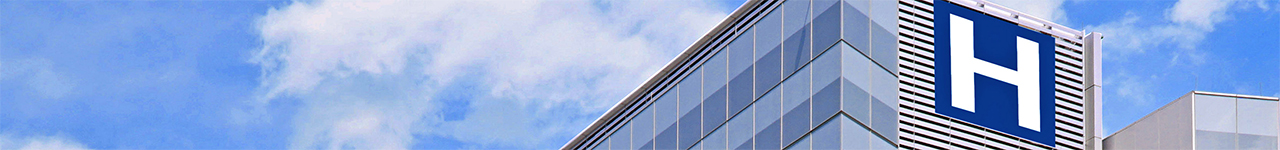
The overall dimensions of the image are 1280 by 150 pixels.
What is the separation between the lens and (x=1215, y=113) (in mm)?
56844

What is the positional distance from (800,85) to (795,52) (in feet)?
4.00

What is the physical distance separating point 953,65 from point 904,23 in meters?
1.81

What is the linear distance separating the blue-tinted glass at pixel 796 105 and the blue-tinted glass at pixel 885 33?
202 cm

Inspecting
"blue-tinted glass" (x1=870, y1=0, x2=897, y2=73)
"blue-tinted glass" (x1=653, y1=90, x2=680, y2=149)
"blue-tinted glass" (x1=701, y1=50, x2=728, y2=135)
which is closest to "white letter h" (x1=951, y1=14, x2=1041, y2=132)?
"blue-tinted glass" (x1=870, y1=0, x2=897, y2=73)

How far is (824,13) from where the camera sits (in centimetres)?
5538

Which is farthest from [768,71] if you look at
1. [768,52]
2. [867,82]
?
[867,82]

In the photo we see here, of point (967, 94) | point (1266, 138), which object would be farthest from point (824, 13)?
point (1266, 138)

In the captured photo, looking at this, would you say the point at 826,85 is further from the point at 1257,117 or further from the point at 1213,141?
the point at 1257,117

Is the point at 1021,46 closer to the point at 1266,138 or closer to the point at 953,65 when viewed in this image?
the point at 953,65

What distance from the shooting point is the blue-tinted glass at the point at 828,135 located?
52594 millimetres

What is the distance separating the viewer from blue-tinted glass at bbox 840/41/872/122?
53.2 metres

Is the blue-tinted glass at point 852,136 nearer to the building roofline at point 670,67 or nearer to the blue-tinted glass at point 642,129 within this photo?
the building roofline at point 670,67

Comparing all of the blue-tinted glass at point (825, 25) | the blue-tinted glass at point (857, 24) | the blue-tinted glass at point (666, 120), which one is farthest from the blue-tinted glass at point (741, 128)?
the blue-tinted glass at point (857, 24)

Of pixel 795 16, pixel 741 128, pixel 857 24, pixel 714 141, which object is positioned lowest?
pixel 741 128
